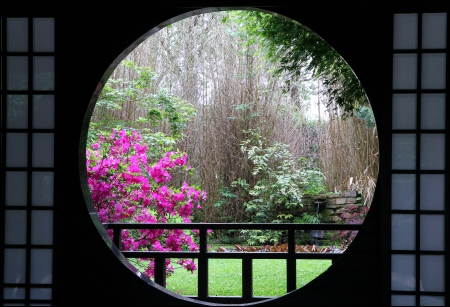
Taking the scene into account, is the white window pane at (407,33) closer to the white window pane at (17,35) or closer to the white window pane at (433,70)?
the white window pane at (433,70)

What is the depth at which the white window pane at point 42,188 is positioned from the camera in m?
3.06

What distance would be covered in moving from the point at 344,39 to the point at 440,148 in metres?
0.80

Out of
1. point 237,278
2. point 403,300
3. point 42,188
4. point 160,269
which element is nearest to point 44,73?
point 42,188

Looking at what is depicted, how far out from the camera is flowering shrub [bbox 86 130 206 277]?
5195mm

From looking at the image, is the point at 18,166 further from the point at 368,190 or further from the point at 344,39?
the point at 368,190

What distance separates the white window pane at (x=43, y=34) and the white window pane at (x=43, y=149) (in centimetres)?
→ 50

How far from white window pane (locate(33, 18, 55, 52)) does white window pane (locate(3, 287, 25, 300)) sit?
4.57 ft

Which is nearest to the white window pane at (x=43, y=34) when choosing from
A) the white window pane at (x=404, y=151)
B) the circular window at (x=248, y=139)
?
the white window pane at (x=404, y=151)

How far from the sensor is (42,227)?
307 cm

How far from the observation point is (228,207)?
8.05 metres

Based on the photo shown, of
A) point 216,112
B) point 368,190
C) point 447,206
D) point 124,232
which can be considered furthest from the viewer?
point 216,112

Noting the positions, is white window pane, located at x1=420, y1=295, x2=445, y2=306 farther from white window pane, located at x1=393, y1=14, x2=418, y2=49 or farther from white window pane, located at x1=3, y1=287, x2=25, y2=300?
white window pane, located at x1=3, y1=287, x2=25, y2=300

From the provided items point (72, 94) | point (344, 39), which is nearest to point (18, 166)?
point (72, 94)

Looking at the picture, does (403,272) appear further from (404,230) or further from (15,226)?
(15,226)
